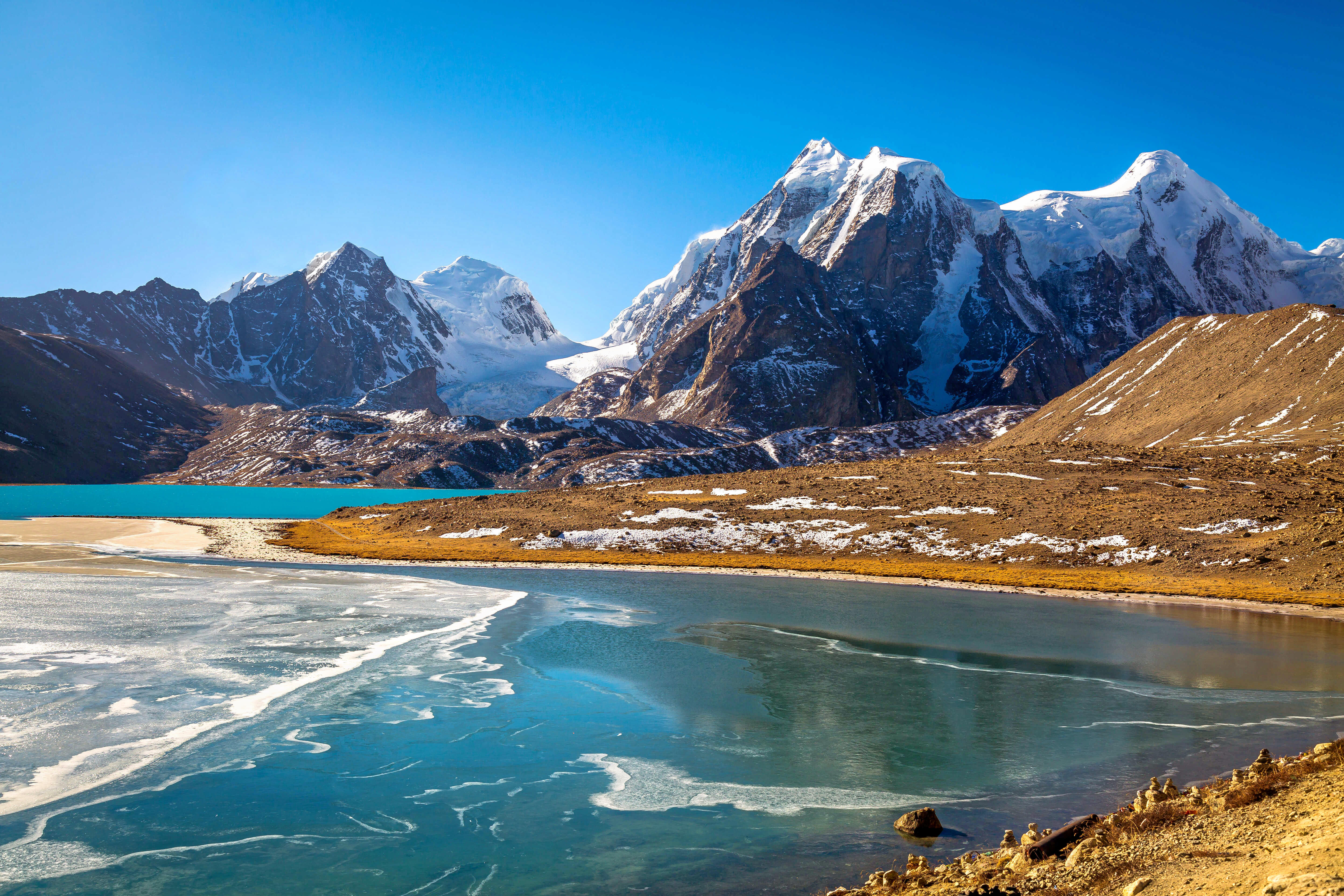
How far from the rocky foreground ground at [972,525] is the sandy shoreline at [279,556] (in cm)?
Result: 151

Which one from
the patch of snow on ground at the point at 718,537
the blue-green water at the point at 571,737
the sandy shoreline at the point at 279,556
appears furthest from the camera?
the patch of snow on ground at the point at 718,537

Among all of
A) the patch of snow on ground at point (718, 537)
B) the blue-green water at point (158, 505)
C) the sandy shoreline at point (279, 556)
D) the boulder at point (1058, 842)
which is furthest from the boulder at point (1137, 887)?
the blue-green water at point (158, 505)

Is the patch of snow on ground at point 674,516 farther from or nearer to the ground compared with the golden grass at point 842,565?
farther from the ground

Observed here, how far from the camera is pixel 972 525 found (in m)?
80.1

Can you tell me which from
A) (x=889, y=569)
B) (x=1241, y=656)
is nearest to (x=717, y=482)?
(x=889, y=569)

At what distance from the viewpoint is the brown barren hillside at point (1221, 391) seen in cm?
10100

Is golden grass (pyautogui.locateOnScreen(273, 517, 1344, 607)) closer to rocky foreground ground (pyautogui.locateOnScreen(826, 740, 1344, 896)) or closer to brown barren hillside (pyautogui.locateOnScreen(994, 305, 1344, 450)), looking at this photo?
brown barren hillside (pyautogui.locateOnScreen(994, 305, 1344, 450))

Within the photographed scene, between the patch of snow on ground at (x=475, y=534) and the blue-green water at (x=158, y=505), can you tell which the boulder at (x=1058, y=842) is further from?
the blue-green water at (x=158, y=505)

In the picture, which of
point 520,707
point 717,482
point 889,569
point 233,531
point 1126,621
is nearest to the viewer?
point 520,707

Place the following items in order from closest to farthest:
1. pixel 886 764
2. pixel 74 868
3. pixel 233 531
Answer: pixel 74 868
pixel 886 764
pixel 233 531

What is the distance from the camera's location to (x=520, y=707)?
27.1 metres

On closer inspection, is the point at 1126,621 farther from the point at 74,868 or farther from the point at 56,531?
the point at 56,531

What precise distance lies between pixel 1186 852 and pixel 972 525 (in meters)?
71.0

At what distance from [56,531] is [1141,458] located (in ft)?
397
